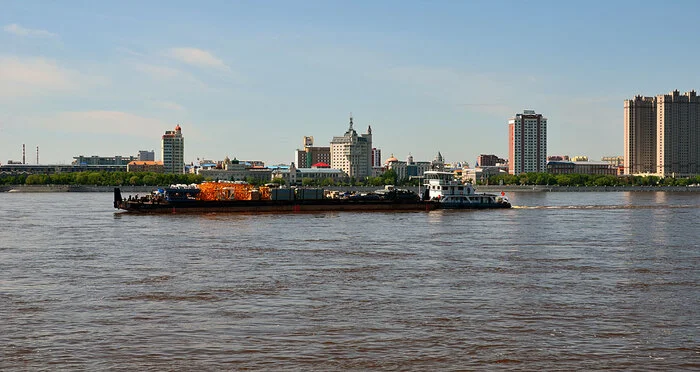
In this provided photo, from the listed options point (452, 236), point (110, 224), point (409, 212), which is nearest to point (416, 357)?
point (452, 236)

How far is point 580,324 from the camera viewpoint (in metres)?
28.0

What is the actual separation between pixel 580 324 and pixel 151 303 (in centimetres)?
1631

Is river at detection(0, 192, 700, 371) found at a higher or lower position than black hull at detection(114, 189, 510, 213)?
lower

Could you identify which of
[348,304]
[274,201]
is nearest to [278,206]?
[274,201]

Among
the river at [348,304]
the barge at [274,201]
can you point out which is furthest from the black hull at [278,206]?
the river at [348,304]

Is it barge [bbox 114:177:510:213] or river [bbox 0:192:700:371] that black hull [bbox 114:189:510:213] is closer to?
barge [bbox 114:177:510:213]

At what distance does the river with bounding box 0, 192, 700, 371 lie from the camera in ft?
78.0

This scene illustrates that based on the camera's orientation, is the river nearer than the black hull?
Yes

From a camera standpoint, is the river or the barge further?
the barge

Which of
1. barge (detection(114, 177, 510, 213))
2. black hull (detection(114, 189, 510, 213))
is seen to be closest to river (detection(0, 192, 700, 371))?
black hull (detection(114, 189, 510, 213))

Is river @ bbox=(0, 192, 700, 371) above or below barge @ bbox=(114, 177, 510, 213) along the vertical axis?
below

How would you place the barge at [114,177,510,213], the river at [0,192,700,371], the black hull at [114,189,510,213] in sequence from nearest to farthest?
the river at [0,192,700,371] → the black hull at [114,189,510,213] → the barge at [114,177,510,213]

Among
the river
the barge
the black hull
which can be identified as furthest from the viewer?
the barge

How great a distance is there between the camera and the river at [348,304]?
2378 centimetres
